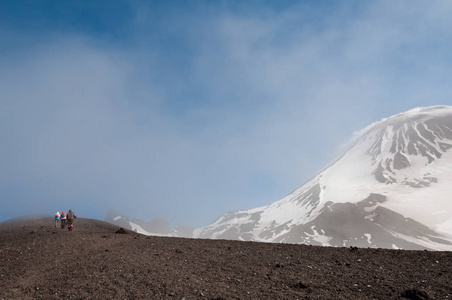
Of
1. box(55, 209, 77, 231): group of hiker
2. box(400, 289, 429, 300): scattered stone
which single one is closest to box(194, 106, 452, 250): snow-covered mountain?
box(55, 209, 77, 231): group of hiker

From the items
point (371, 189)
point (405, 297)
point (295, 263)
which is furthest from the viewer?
point (371, 189)

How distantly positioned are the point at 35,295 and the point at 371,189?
172 metres

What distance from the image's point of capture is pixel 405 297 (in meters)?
9.80

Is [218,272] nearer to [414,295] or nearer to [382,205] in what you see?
[414,295]

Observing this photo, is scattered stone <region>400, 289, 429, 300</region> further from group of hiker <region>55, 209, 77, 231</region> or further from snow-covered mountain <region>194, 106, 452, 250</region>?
snow-covered mountain <region>194, 106, 452, 250</region>

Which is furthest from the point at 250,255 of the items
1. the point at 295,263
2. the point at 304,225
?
the point at 304,225

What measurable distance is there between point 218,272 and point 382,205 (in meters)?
148

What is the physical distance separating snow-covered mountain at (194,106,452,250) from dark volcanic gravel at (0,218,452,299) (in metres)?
115

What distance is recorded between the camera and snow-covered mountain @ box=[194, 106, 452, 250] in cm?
11706

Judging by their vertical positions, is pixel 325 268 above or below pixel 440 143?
below

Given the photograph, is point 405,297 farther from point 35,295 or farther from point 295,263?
point 35,295

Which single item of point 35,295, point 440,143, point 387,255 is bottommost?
point 35,295

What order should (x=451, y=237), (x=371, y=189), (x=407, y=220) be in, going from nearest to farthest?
(x=451, y=237), (x=407, y=220), (x=371, y=189)

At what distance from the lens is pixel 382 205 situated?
136 metres
